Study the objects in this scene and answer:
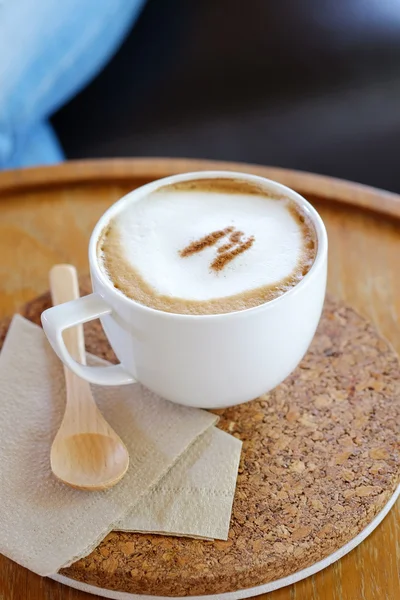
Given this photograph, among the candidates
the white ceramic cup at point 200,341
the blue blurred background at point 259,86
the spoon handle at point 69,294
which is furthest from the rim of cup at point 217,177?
the blue blurred background at point 259,86

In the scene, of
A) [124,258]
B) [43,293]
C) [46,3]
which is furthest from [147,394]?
[46,3]

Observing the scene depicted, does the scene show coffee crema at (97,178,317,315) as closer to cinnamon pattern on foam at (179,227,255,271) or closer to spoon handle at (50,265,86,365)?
cinnamon pattern on foam at (179,227,255,271)

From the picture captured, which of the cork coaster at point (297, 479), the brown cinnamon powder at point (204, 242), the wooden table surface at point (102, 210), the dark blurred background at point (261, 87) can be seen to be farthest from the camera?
the dark blurred background at point (261, 87)

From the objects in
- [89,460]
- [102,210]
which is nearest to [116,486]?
[89,460]

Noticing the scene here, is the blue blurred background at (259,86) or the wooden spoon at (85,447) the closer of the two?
the wooden spoon at (85,447)

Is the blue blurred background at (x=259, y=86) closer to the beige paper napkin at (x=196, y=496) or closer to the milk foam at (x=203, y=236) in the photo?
the milk foam at (x=203, y=236)

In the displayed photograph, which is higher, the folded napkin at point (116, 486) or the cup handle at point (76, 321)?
the cup handle at point (76, 321)

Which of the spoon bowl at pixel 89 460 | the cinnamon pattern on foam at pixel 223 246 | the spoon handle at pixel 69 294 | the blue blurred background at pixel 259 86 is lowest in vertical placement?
the blue blurred background at pixel 259 86
